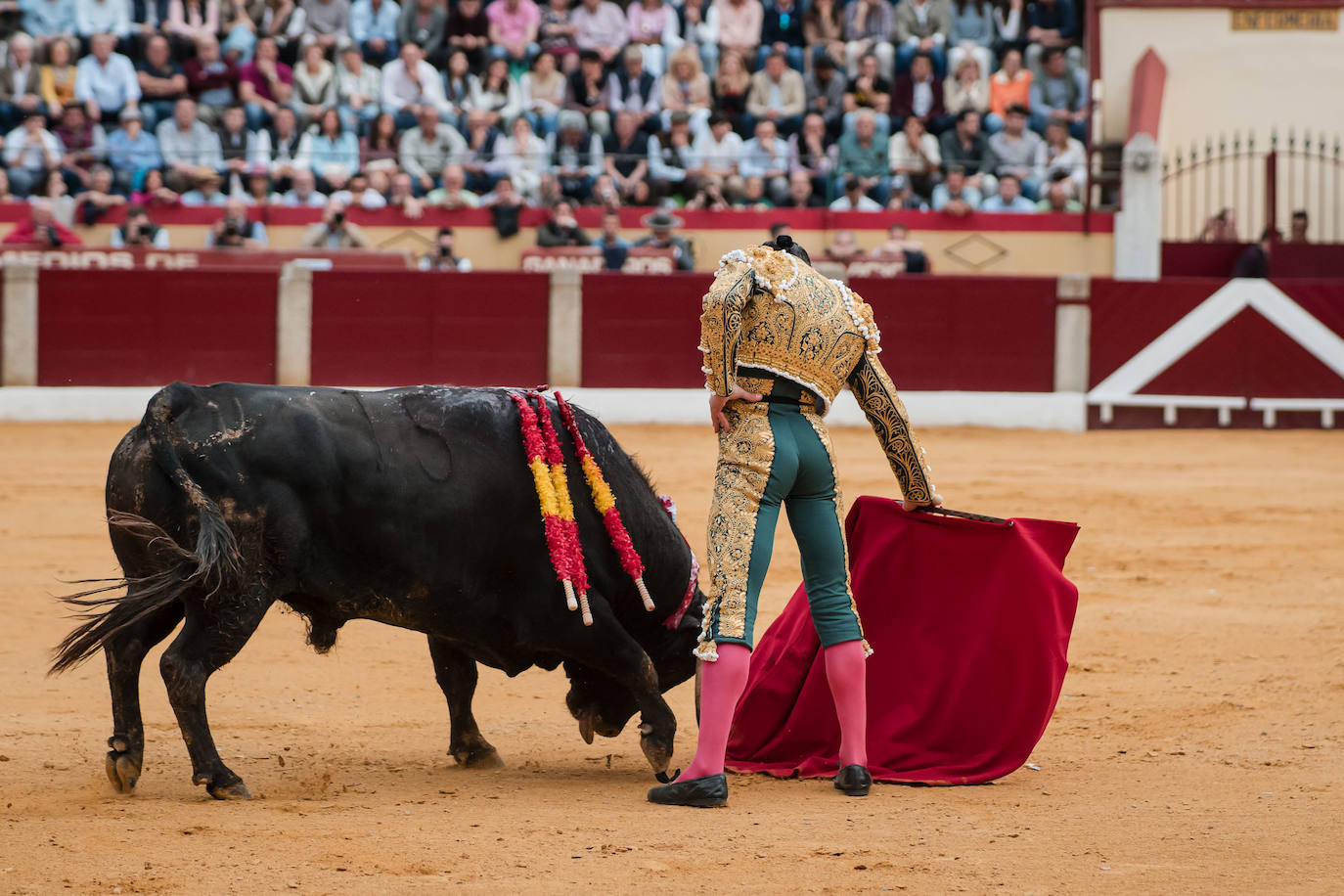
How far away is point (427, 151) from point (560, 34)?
1.88 metres

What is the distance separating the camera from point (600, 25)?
50.8 feet

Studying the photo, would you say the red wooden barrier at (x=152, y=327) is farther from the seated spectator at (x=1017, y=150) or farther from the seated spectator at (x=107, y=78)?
the seated spectator at (x=1017, y=150)

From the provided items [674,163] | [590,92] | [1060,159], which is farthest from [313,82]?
[1060,159]

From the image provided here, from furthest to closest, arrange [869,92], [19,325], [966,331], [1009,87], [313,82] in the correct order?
[1009,87]
[869,92]
[313,82]
[966,331]
[19,325]

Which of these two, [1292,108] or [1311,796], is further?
[1292,108]

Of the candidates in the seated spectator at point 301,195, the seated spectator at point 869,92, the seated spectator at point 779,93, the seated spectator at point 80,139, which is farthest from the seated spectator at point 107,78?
the seated spectator at point 869,92

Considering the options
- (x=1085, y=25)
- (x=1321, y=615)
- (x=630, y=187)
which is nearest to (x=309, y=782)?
(x=1321, y=615)

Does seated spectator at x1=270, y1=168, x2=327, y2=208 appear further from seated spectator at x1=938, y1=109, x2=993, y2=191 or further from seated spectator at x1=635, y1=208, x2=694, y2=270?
seated spectator at x1=938, y1=109, x2=993, y2=191

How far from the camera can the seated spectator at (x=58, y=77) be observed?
14.3 meters

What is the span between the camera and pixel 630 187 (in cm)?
1407

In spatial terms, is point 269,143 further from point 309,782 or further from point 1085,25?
point 309,782

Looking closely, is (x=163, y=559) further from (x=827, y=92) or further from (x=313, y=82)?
(x=827, y=92)

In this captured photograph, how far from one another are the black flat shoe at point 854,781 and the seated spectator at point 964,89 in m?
11.7

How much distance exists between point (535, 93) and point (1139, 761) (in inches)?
448
